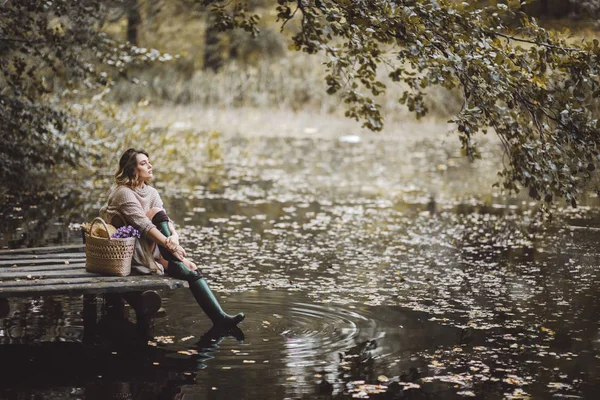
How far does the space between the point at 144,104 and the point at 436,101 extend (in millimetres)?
13744

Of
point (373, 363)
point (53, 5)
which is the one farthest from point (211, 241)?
point (373, 363)

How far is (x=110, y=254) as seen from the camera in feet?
22.0

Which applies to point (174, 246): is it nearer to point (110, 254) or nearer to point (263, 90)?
point (110, 254)

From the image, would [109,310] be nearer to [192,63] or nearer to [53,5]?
[53,5]

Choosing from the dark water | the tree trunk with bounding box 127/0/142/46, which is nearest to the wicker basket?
the dark water

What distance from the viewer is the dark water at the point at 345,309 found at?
5840mm

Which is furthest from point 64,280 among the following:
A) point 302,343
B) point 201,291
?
point 302,343

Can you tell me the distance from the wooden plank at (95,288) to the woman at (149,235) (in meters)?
0.31

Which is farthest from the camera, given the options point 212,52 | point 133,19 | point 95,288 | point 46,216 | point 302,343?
point 212,52

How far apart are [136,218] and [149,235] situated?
157 mm

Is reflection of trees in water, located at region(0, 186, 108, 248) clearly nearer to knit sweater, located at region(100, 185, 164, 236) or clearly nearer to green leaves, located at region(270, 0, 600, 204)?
knit sweater, located at region(100, 185, 164, 236)

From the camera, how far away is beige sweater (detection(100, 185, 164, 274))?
7.04m

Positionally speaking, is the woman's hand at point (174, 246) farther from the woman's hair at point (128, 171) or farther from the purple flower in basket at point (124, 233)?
the woman's hair at point (128, 171)

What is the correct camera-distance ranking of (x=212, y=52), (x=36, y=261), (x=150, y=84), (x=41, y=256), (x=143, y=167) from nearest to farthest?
(x=143, y=167) → (x=36, y=261) → (x=41, y=256) → (x=150, y=84) → (x=212, y=52)
